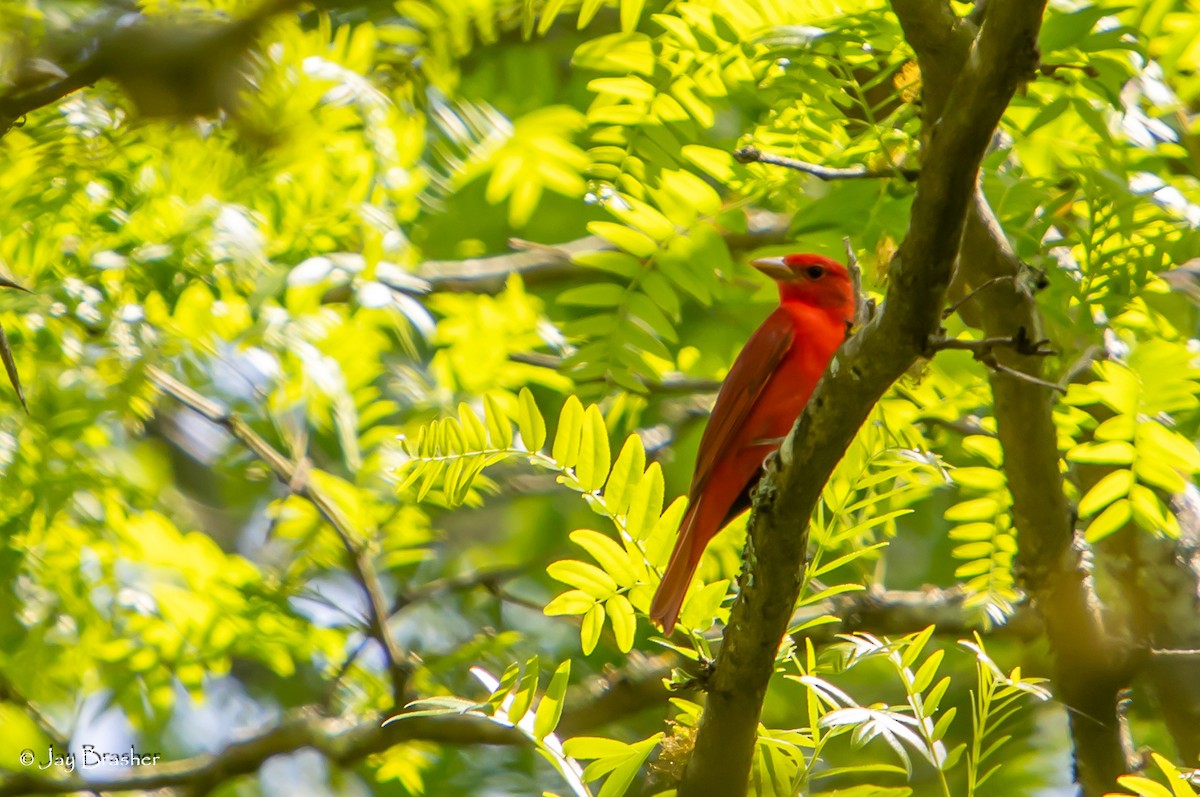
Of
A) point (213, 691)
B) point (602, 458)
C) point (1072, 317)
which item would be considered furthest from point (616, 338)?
point (213, 691)

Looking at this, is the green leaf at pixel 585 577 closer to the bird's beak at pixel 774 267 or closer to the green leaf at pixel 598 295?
the green leaf at pixel 598 295

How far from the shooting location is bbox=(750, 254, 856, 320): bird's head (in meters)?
3.76

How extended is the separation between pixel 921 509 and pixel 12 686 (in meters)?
3.19

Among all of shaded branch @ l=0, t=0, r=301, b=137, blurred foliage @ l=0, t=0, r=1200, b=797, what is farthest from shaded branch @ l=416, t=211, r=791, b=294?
shaded branch @ l=0, t=0, r=301, b=137

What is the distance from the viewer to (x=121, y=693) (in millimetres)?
3961

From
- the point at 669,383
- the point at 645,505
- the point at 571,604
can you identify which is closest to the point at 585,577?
the point at 571,604

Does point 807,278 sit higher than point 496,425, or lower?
higher

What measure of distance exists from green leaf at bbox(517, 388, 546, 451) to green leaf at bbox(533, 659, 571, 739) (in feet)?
1.62

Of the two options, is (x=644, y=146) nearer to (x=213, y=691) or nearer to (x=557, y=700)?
(x=557, y=700)

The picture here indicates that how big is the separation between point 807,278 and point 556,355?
116 centimetres

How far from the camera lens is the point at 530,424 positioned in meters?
2.35

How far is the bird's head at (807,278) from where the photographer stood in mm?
3764

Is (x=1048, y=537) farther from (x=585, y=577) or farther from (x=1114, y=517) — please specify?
(x=585, y=577)

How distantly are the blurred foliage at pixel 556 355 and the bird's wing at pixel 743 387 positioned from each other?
0.24 meters
